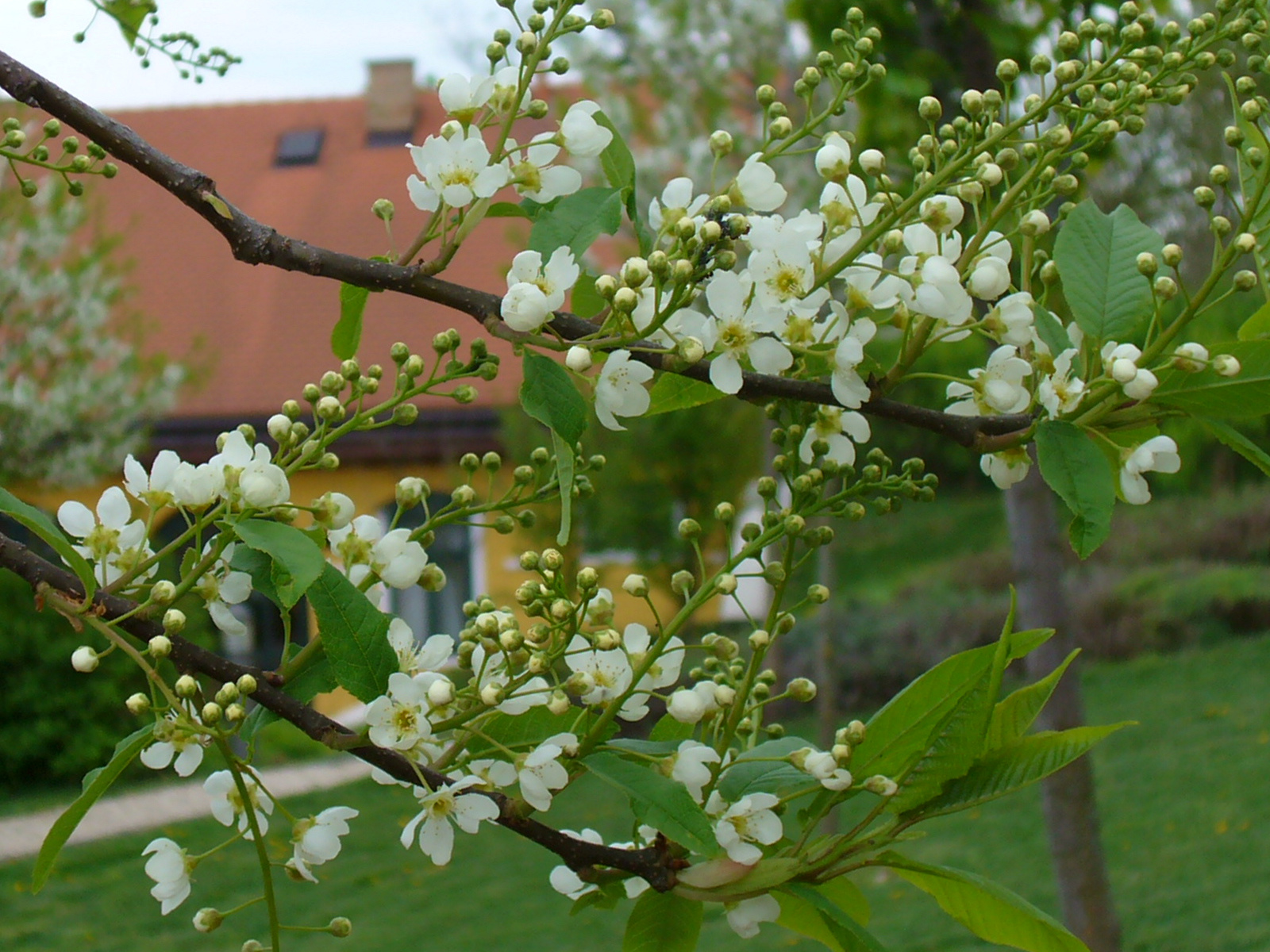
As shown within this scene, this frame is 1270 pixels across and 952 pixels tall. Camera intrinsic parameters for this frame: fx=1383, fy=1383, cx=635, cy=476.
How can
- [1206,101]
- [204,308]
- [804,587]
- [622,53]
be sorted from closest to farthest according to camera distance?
[622,53], [804,587], [204,308], [1206,101]

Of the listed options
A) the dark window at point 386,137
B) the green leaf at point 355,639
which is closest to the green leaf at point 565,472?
the green leaf at point 355,639

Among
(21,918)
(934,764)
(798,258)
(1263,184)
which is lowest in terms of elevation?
(21,918)

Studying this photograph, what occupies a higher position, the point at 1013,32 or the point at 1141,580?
the point at 1013,32

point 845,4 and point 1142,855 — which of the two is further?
point 1142,855

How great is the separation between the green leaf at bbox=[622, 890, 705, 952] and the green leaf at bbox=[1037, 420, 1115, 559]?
0.48 m

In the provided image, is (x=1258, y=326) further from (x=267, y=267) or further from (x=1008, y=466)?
(x=267, y=267)

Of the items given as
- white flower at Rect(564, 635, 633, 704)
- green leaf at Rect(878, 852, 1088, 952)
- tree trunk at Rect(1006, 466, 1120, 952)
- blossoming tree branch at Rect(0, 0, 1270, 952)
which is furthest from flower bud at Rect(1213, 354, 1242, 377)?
tree trunk at Rect(1006, 466, 1120, 952)

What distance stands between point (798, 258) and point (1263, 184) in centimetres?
43

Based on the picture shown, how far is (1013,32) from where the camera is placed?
403cm

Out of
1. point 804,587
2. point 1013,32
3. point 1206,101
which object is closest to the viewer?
point 1013,32

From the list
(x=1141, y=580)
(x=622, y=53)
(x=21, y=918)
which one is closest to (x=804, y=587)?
(x=1141, y=580)

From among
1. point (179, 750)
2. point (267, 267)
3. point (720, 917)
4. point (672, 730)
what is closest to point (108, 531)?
point (179, 750)

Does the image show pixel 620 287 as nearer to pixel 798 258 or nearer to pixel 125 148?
pixel 798 258

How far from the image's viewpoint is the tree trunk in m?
4.30
